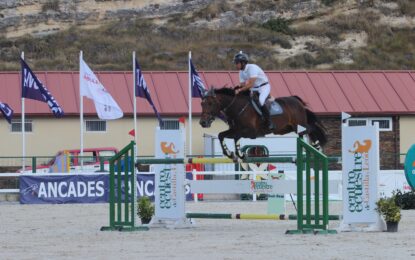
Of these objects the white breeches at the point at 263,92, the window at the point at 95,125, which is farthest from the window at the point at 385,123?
the white breeches at the point at 263,92

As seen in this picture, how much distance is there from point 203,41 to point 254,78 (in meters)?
47.7

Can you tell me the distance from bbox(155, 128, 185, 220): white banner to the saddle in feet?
5.77

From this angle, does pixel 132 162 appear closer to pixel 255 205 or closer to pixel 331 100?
pixel 255 205

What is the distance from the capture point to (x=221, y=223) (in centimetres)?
1961

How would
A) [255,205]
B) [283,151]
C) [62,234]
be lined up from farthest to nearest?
[283,151] < [255,205] < [62,234]

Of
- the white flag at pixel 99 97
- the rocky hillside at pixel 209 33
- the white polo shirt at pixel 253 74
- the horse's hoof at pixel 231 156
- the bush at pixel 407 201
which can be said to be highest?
the rocky hillside at pixel 209 33

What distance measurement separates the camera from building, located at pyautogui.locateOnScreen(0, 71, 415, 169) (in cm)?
3966

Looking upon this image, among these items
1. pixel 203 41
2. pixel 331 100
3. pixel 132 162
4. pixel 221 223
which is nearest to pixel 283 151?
pixel 331 100

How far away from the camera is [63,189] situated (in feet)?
94.9

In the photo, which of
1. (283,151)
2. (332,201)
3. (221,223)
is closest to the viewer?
(221,223)

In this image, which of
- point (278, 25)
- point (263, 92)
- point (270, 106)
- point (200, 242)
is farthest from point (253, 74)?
point (278, 25)

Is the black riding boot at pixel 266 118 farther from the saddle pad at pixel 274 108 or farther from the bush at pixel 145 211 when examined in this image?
the bush at pixel 145 211

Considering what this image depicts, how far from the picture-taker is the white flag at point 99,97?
99.8 ft

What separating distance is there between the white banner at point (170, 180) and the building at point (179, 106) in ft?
70.2
